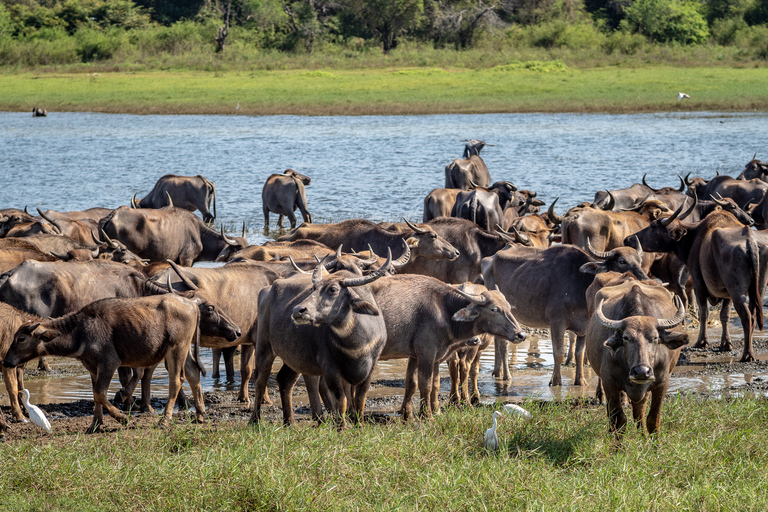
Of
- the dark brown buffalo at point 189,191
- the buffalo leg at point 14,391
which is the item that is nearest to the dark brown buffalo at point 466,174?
the dark brown buffalo at point 189,191

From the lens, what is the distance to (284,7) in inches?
2677

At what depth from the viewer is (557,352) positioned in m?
9.48

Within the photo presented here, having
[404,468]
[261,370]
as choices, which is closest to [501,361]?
[261,370]

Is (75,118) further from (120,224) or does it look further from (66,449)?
(66,449)

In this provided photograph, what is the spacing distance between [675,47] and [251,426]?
56.4 metres

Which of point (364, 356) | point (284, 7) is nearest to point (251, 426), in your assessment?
point (364, 356)

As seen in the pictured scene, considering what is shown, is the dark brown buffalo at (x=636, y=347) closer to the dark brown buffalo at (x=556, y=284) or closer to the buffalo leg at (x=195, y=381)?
the dark brown buffalo at (x=556, y=284)

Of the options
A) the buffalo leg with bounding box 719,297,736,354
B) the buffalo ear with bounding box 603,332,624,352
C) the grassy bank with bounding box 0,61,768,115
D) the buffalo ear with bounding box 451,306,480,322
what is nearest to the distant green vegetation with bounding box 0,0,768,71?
the grassy bank with bounding box 0,61,768,115

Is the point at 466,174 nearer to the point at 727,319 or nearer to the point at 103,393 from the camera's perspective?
the point at 727,319

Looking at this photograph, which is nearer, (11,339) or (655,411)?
(655,411)

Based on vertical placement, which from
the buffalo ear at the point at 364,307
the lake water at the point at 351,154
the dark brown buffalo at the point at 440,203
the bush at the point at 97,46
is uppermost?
the bush at the point at 97,46

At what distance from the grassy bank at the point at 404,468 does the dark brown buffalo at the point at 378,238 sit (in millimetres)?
4701

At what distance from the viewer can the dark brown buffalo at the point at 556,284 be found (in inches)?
370

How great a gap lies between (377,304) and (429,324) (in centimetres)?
47
